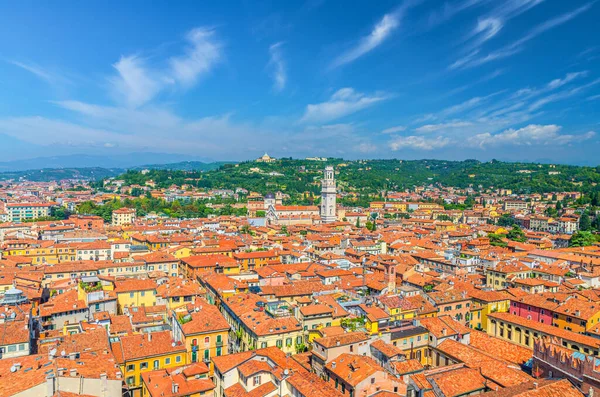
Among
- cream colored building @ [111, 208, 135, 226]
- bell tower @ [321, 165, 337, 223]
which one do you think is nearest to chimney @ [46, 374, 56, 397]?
cream colored building @ [111, 208, 135, 226]

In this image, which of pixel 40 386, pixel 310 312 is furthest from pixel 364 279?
pixel 40 386

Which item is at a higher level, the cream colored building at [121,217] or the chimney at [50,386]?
the chimney at [50,386]

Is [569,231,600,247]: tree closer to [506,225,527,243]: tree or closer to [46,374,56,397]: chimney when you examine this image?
[506,225,527,243]: tree

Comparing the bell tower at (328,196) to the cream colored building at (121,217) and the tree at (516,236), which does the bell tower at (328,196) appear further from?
the cream colored building at (121,217)

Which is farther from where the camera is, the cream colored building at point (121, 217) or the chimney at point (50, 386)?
the cream colored building at point (121, 217)

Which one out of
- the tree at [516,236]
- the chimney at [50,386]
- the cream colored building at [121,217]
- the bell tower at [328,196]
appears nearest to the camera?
the chimney at [50,386]

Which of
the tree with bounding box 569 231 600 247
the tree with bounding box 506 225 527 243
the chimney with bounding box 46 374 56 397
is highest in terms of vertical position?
the chimney with bounding box 46 374 56 397

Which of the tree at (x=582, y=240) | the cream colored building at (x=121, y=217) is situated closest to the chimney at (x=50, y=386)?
the tree at (x=582, y=240)

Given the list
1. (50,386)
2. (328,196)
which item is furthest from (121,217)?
(50,386)
